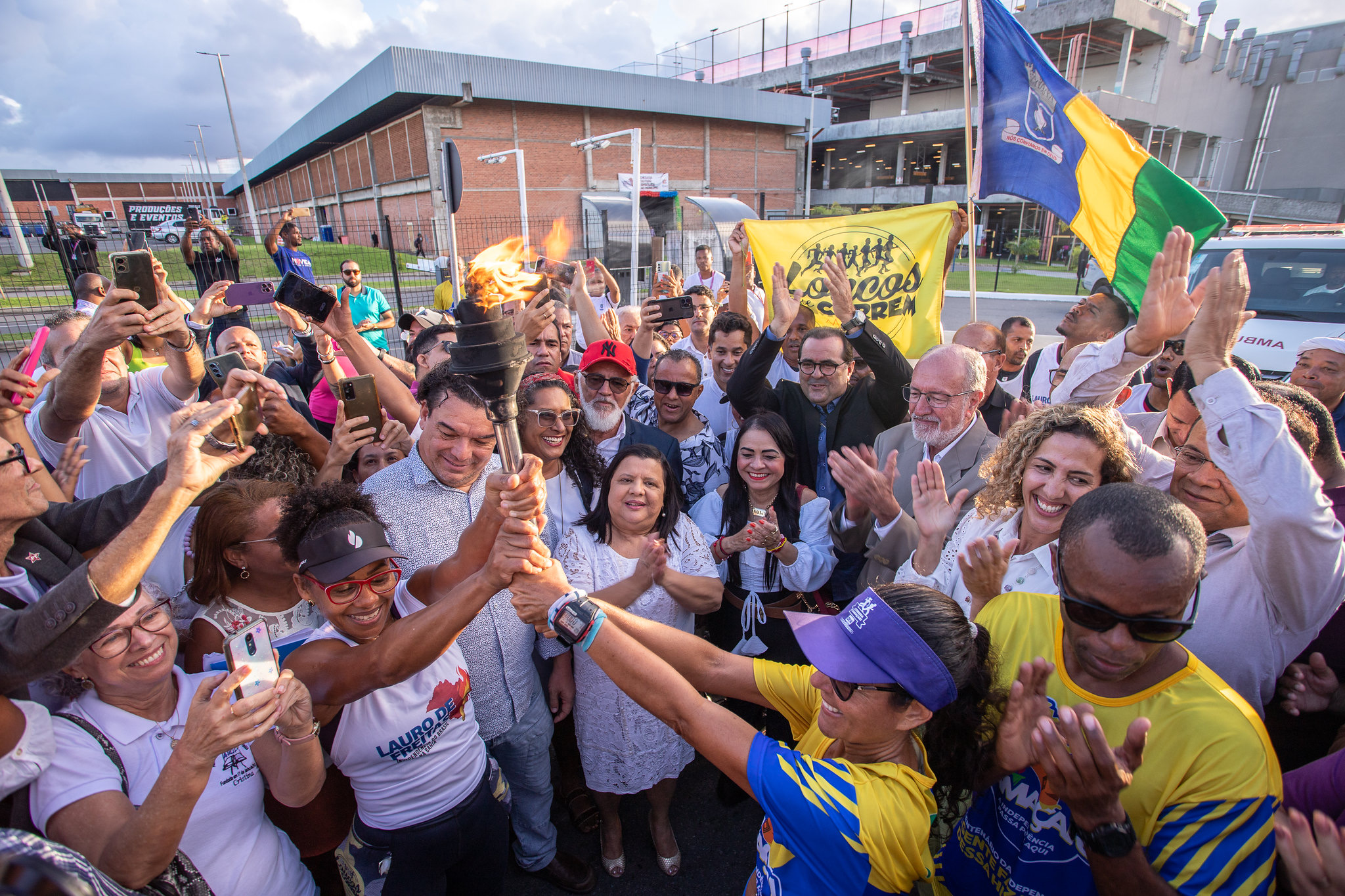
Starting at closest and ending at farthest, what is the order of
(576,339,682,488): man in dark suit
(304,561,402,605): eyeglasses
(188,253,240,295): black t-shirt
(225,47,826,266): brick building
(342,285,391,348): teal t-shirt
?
(304,561,402,605): eyeglasses
(576,339,682,488): man in dark suit
(342,285,391,348): teal t-shirt
(188,253,240,295): black t-shirt
(225,47,826,266): brick building

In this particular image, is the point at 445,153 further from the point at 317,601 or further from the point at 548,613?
the point at 548,613

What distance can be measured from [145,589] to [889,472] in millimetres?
3110

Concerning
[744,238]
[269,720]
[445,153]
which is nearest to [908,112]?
[744,238]

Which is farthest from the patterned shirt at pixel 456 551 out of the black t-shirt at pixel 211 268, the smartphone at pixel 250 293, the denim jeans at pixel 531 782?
the black t-shirt at pixel 211 268

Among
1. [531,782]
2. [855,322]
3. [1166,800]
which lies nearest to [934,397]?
[855,322]

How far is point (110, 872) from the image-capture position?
5.19 feet

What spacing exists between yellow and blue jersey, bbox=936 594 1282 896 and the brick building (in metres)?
21.1

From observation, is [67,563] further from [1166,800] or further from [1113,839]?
[1166,800]

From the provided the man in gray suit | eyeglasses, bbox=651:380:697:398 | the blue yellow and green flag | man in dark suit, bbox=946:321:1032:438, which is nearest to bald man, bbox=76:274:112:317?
eyeglasses, bbox=651:380:697:398

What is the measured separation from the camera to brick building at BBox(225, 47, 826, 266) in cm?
2566

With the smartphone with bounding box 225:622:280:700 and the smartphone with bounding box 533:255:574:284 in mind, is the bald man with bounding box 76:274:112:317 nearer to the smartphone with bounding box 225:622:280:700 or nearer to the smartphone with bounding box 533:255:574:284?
the smartphone with bounding box 533:255:574:284

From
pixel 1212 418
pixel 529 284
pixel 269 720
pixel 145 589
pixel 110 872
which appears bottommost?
pixel 110 872

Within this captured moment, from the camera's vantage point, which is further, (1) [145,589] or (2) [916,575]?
(2) [916,575]

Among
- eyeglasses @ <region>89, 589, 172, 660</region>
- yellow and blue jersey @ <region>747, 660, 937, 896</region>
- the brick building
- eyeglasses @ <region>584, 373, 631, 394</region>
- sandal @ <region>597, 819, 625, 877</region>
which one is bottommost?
sandal @ <region>597, 819, 625, 877</region>
